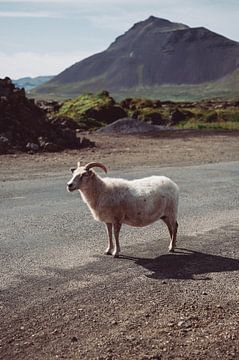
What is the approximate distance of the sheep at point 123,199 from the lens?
1108 cm

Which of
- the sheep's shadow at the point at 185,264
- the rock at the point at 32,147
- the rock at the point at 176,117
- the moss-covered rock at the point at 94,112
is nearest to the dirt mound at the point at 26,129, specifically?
the rock at the point at 32,147

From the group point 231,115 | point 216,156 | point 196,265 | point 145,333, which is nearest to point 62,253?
point 196,265

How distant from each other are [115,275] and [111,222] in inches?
58.7

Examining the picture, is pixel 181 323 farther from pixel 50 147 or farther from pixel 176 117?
pixel 176 117

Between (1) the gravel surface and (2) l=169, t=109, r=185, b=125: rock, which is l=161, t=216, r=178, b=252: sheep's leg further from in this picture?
(2) l=169, t=109, r=185, b=125: rock

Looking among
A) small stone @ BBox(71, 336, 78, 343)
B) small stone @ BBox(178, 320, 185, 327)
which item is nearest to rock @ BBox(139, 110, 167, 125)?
small stone @ BBox(178, 320, 185, 327)

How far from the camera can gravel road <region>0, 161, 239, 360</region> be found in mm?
7477

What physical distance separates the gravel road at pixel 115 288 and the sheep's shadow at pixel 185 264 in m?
0.02

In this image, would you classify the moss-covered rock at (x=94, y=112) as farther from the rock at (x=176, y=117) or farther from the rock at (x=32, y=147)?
the rock at (x=32, y=147)

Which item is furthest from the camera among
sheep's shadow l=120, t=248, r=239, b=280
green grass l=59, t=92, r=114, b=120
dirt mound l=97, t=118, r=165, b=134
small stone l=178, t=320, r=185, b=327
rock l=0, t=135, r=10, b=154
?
green grass l=59, t=92, r=114, b=120

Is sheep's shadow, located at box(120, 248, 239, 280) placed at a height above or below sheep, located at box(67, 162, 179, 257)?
below

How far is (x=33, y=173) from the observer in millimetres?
21406

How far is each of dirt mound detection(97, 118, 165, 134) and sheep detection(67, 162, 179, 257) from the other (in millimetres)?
26504

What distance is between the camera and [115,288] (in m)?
9.34
